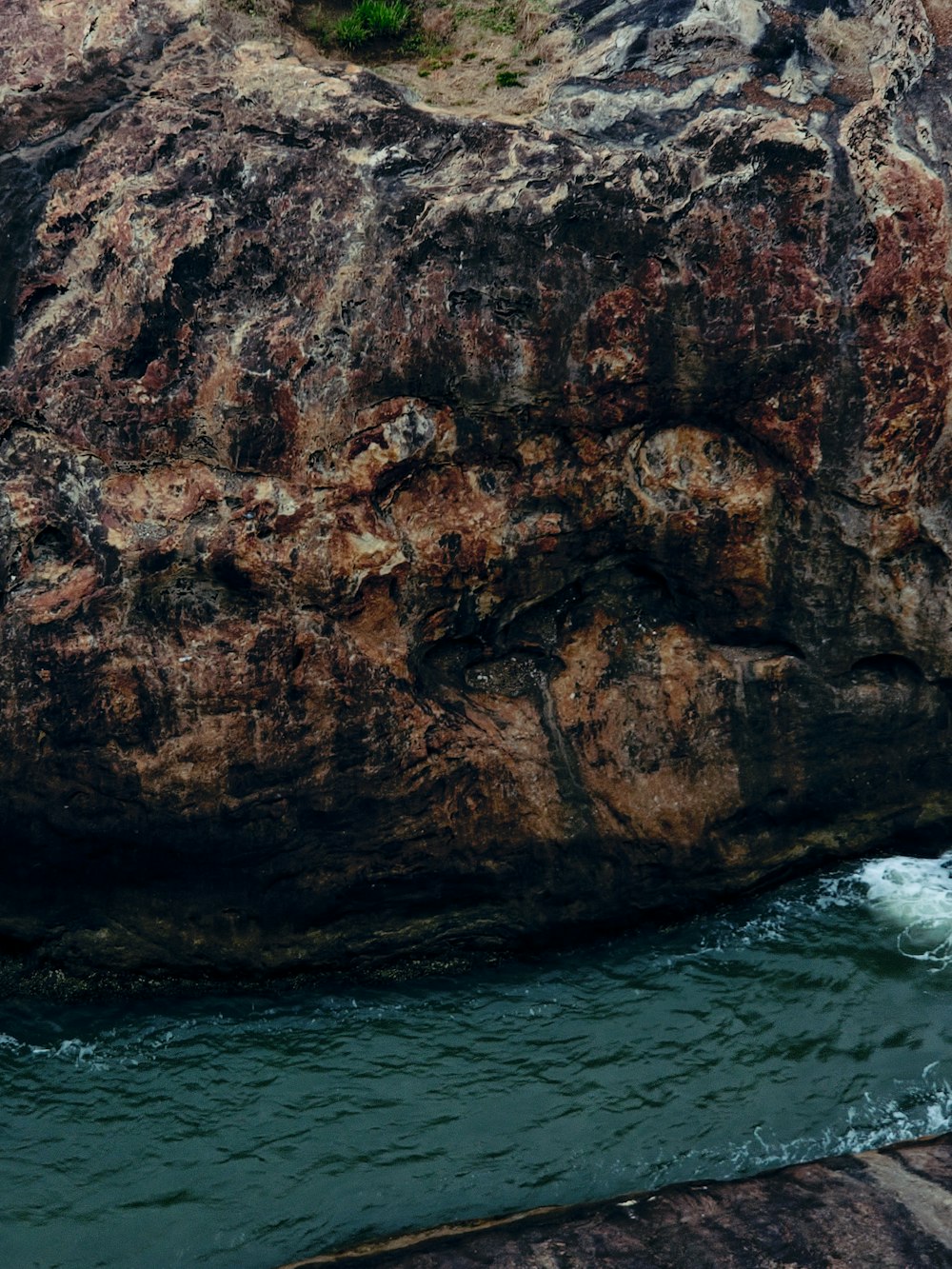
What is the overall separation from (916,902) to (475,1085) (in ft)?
13.3

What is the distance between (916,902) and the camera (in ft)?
38.0

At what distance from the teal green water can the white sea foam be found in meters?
0.02

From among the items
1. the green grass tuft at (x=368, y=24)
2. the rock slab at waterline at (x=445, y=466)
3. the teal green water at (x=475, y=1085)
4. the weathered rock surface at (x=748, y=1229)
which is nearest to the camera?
the weathered rock surface at (x=748, y=1229)

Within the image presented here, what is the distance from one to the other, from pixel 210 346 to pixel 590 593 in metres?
3.68

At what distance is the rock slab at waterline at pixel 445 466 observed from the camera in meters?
10.8

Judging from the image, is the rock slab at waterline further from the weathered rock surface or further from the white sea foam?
the weathered rock surface

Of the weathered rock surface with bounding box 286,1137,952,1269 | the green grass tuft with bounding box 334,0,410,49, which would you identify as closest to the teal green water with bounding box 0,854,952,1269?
the weathered rock surface with bounding box 286,1137,952,1269

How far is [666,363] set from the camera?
10.9m

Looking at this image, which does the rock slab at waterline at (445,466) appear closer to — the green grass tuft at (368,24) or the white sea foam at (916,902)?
the green grass tuft at (368,24)

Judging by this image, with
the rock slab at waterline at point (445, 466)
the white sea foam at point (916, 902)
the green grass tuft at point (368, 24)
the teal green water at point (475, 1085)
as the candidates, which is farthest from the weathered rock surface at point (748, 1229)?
the green grass tuft at point (368, 24)

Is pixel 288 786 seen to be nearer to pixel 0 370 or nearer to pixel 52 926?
pixel 52 926

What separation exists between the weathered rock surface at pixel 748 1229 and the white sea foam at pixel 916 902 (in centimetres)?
202

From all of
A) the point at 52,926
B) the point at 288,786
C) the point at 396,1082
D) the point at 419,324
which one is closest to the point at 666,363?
the point at 419,324

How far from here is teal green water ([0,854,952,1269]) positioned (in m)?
9.45
